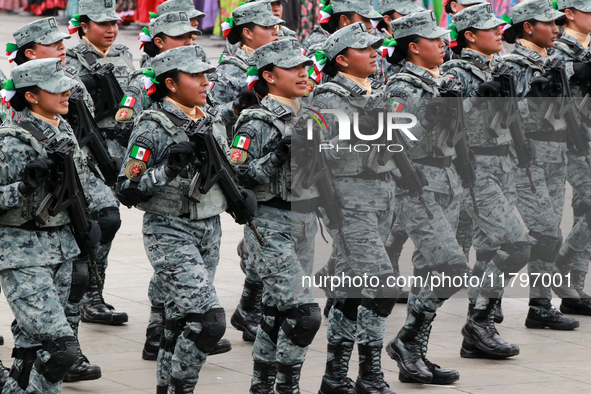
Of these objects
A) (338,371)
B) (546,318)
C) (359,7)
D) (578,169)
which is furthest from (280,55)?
(578,169)

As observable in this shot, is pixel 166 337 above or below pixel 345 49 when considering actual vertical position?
below

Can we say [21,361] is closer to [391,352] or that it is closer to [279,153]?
[279,153]

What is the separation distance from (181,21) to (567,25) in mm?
3395

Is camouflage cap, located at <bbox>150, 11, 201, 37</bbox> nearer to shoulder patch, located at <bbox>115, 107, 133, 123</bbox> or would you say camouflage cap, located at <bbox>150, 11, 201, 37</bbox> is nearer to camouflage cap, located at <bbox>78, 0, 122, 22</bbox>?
camouflage cap, located at <bbox>78, 0, 122, 22</bbox>

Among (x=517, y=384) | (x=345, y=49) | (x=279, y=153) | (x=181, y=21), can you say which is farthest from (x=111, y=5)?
(x=517, y=384)

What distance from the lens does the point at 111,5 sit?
908 cm

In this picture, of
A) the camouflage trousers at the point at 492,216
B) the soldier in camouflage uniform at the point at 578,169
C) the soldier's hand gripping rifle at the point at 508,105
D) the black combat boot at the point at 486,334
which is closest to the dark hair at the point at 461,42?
A: the soldier's hand gripping rifle at the point at 508,105

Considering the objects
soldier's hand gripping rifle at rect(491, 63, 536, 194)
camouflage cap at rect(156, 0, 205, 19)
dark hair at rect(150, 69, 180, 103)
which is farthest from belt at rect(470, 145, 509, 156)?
camouflage cap at rect(156, 0, 205, 19)

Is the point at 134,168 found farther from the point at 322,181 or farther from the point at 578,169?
the point at 578,169

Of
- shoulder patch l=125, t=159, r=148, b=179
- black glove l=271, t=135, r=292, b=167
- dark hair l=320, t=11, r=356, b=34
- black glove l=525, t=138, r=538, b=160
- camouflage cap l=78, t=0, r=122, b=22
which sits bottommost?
shoulder patch l=125, t=159, r=148, b=179

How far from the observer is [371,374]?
22.4 ft

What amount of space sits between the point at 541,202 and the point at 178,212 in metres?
3.43

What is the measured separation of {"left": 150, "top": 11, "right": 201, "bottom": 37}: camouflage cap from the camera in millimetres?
8625

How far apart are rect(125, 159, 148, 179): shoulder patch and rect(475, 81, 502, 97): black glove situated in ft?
8.98
